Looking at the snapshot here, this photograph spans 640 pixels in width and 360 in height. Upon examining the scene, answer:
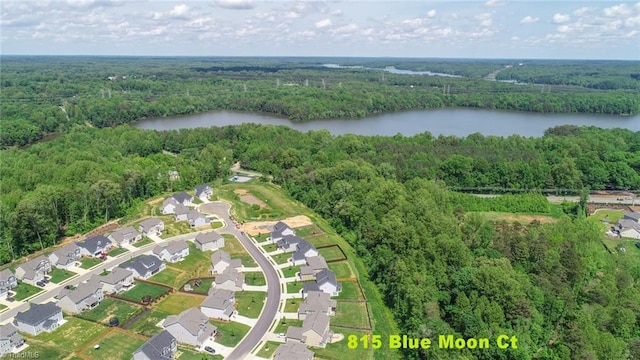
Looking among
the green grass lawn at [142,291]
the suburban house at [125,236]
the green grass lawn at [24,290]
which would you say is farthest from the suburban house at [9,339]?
the suburban house at [125,236]

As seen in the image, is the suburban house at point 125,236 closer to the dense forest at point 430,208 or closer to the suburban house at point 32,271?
the dense forest at point 430,208

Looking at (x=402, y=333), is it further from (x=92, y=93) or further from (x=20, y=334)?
(x=92, y=93)

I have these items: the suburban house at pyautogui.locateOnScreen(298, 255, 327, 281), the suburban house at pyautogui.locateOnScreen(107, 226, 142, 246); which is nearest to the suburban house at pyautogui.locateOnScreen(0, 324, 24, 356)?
the suburban house at pyautogui.locateOnScreen(107, 226, 142, 246)

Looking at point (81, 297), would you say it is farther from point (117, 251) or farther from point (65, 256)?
point (117, 251)

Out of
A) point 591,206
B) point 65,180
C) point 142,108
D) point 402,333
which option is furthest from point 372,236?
point 142,108

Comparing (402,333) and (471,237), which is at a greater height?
(471,237)

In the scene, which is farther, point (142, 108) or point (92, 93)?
point (92, 93)
